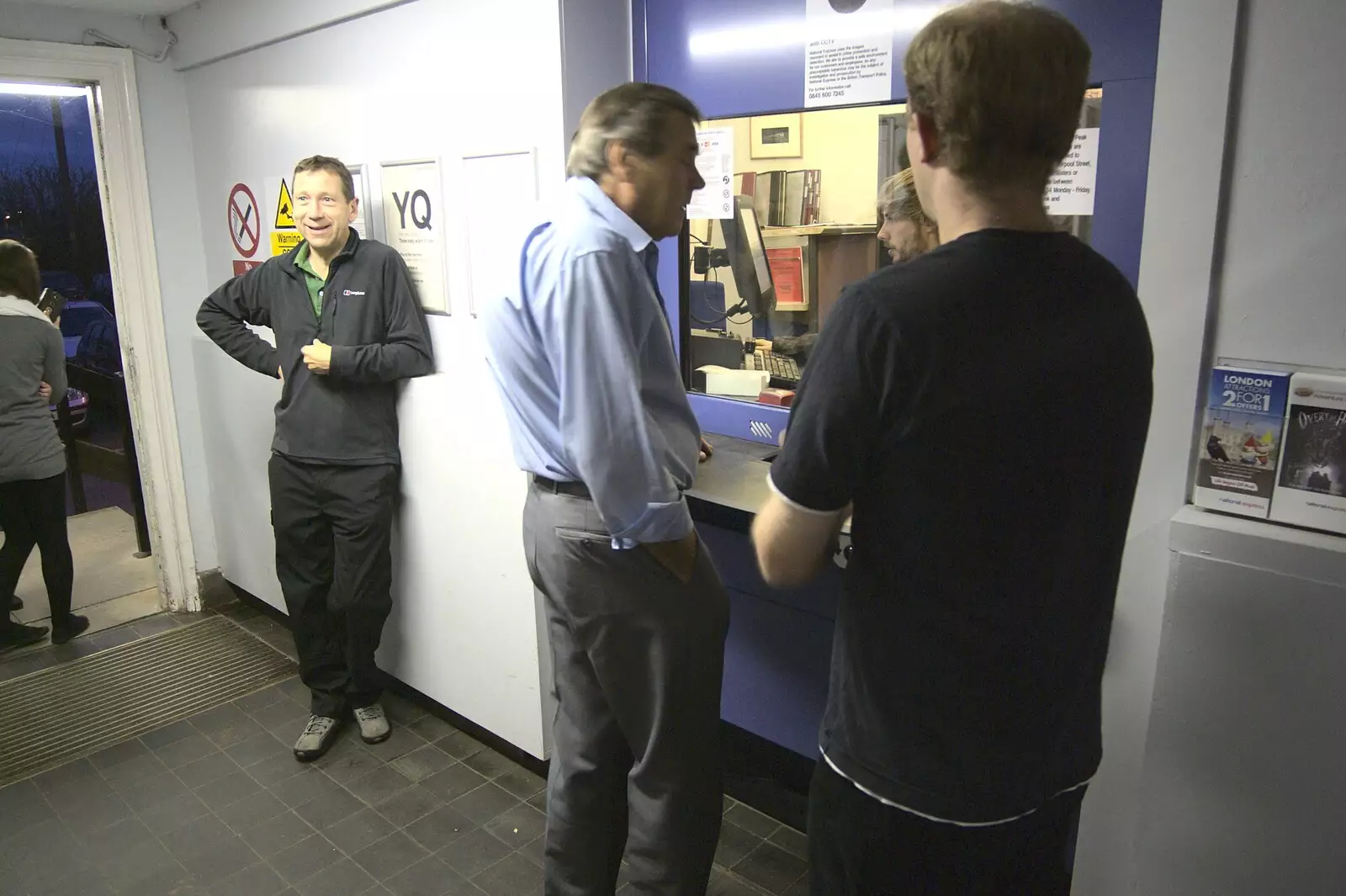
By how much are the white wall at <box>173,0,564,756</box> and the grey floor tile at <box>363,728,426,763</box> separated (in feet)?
0.51

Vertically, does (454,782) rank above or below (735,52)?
below

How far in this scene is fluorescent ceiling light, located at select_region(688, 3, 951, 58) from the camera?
1.91 m

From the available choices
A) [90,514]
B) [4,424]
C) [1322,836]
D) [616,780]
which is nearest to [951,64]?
[1322,836]

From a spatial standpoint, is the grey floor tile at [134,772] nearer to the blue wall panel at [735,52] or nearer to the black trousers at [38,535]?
the black trousers at [38,535]

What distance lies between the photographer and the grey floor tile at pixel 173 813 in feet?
8.37

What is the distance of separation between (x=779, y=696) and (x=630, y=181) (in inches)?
57.1

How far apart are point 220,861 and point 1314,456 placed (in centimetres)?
260

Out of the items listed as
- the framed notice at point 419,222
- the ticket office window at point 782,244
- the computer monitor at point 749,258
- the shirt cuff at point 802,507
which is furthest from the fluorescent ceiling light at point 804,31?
the shirt cuff at point 802,507

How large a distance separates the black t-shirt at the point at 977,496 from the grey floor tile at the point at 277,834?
194 centimetres

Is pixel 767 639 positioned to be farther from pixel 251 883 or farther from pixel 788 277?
pixel 251 883

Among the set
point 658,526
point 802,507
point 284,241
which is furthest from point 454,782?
point 802,507

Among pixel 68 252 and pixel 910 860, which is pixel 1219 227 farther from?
pixel 68 252

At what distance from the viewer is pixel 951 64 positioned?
0.87 metres

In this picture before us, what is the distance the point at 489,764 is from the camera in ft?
9.12
